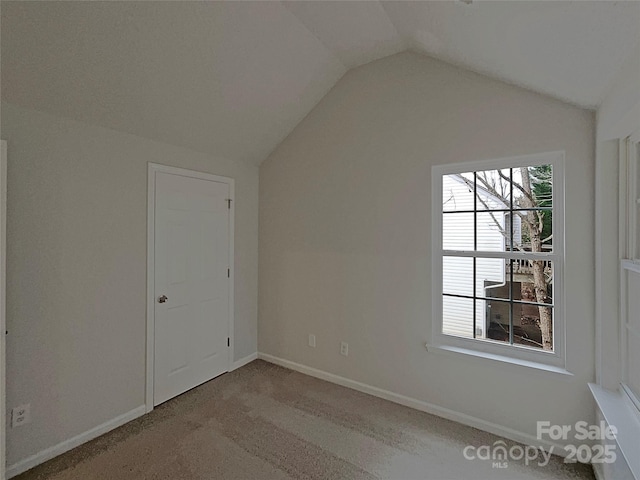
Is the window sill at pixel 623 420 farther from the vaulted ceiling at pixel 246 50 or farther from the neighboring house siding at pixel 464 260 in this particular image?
the vaulted ceiling at pixel 246 50

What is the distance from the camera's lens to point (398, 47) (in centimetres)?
256

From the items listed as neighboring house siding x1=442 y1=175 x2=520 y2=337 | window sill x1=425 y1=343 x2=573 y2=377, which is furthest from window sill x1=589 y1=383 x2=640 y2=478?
neighboring house siding x1=442 y1=175 x2=520 y2=337

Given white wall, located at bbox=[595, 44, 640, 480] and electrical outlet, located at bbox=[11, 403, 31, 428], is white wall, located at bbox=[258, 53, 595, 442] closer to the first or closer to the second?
white wall, located at bbox=[595, 44, 640, 480]

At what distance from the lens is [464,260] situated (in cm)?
249

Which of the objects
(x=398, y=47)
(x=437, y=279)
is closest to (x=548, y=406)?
(x=437, y=279)

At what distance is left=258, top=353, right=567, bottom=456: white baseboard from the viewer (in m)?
2.11

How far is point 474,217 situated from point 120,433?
10.3ft

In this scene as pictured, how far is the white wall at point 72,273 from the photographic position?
6.16 feet

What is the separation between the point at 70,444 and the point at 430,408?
104 inches

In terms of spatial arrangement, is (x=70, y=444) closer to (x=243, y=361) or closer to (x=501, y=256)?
(x=243, y=361)

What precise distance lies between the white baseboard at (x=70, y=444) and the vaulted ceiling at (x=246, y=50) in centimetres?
220

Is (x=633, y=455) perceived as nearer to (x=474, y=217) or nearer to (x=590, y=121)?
(x=474, y=217)

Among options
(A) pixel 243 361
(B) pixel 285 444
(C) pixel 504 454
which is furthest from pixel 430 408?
(A) pixel 243 361

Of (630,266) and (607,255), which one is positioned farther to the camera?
(607,255)
